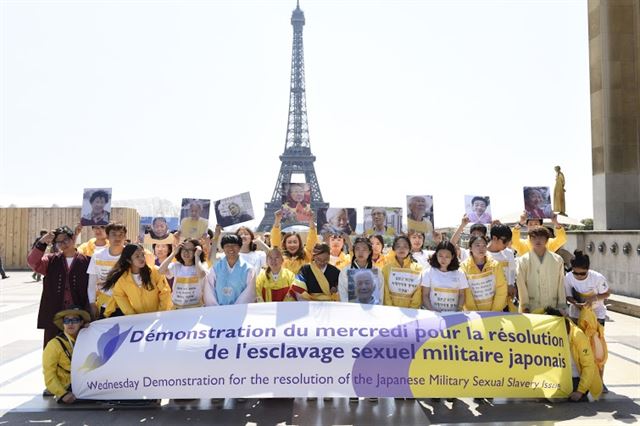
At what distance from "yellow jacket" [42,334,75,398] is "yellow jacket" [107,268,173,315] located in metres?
0.58

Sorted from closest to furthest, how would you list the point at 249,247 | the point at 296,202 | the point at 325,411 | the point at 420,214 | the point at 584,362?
the point at 325,411 → the point at 584,362 → the point at 249,247 → the point at 296,202 → the point at 420,214

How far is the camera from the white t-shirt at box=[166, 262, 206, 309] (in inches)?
214

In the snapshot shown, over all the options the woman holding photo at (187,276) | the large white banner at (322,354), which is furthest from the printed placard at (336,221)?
the large white banner at (322,354)

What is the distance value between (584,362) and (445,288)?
140cm

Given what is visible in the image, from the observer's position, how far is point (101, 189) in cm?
712

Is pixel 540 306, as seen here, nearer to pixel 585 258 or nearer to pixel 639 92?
pixel 585 258

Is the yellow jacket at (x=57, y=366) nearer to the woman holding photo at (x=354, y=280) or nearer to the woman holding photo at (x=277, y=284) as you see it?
the woman holding photo at (x=277, y=284)

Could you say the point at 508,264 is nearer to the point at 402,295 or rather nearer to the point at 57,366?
the point at 402,295

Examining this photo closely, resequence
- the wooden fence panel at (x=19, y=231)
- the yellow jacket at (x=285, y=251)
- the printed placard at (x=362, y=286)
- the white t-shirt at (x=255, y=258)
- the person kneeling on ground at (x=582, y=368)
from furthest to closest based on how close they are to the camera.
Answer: the wooden fence panel at (x=19, y=231) < the white t-shirt at (x=255, y=258) < the yellow jacket at (x=285, y=251) < the printed placard at (x=362, y=286) < the person kneeling on ground at (x=582, y=368)

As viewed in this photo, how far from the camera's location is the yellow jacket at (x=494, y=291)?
525 centimetres

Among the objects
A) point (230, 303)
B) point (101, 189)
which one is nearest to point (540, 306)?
point (230, 303)

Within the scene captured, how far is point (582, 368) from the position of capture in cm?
496

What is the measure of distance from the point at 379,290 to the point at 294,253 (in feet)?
4.46

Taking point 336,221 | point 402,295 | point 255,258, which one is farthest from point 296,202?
point 402,295
